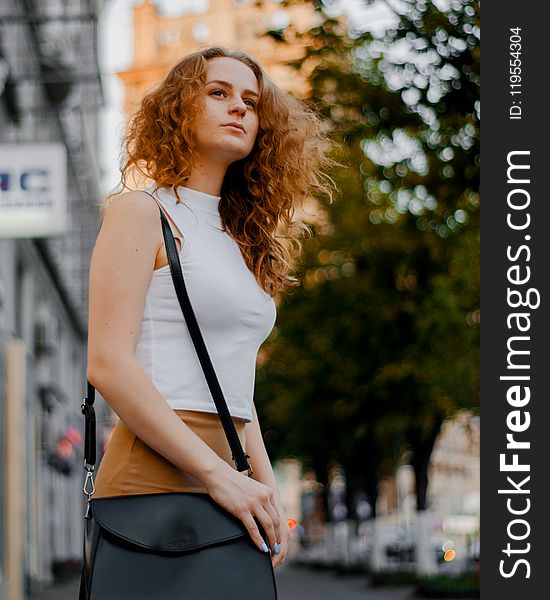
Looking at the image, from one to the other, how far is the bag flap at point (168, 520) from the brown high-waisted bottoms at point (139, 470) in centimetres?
2

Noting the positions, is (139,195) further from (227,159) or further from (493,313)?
(493,313)

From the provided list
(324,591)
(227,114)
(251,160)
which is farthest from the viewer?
(324,591)

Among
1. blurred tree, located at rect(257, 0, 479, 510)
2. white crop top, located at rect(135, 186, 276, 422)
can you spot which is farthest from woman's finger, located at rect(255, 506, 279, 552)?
blurred tree, located at rect(257, 0, 479, 510)

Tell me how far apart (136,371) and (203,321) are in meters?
0.18

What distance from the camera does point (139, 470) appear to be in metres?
2.40

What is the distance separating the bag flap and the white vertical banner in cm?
1073

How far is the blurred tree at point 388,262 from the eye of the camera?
12062 millimetres

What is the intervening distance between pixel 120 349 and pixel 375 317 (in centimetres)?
2785

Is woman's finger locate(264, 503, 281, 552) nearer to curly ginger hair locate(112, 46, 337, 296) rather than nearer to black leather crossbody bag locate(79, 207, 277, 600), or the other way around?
black leather crossbody bag locate(79, 207, 277, 600)

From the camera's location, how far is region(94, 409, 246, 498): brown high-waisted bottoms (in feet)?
7.86

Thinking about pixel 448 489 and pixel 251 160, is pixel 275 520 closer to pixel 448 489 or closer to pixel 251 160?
pixel 251 160

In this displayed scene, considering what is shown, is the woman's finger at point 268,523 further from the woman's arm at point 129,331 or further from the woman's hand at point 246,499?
the woman's arm at point 129,331

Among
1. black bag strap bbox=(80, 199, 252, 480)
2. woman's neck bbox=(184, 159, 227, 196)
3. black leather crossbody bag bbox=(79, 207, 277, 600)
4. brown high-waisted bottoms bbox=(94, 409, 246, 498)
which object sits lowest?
black leather crossbody bag bbox=(79, 207, 277, 600)

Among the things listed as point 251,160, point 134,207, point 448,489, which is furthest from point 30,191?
point 448,489
